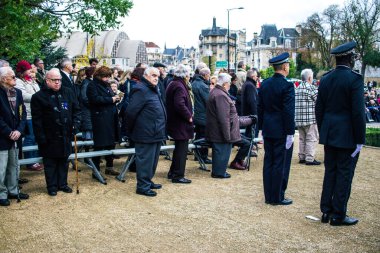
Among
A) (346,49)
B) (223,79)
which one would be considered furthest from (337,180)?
(223,79)

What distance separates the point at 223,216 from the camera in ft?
20.7

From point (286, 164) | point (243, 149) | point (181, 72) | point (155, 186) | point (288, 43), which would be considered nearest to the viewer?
point (286, 164)

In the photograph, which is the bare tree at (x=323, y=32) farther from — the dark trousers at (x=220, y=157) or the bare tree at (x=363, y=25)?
the dark trousers at (x=220, y=157)

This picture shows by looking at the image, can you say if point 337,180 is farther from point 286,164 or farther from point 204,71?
point 204,71

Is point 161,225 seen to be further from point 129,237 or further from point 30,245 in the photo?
point 30,245

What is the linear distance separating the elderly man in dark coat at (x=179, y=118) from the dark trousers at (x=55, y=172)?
2.00 metres

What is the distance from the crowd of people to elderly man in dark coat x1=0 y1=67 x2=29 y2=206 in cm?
1

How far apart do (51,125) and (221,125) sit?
3.15 metres

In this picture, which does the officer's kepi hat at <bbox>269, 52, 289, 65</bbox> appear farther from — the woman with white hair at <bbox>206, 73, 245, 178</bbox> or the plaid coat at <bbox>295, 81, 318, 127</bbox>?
the plaid coat at <bbox>295, 81, 318, 127</bbox>

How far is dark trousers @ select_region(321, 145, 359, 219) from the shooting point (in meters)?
5.84

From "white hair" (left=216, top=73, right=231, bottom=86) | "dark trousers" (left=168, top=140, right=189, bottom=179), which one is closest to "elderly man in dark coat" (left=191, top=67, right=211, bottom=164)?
"white hair" (left=216, top=73, right=231, bottom=86)

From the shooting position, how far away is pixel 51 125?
7.41m

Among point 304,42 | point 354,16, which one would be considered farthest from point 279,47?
point 354,16

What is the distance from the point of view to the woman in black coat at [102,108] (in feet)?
27.6
